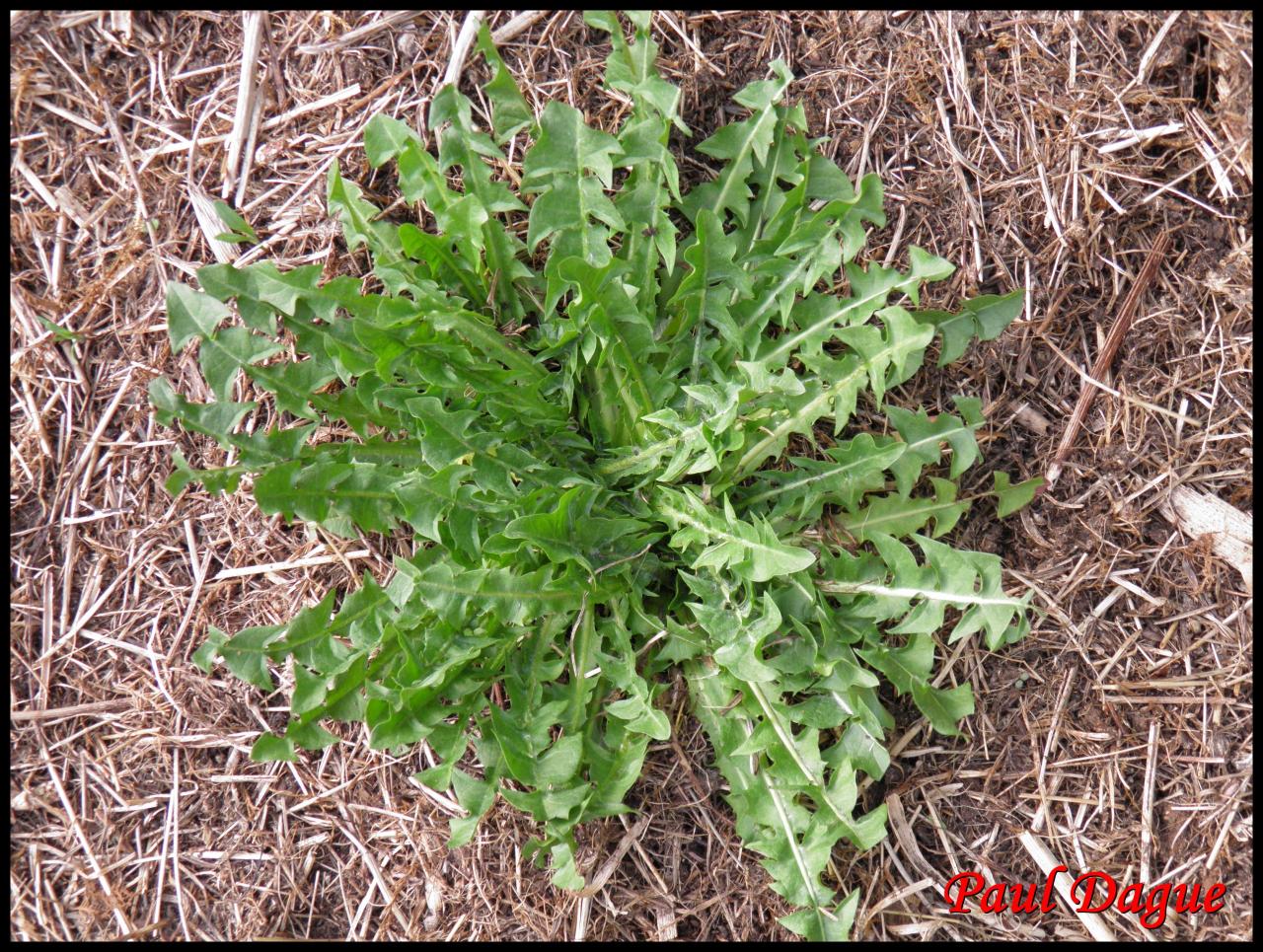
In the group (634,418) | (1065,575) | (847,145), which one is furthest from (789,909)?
(847,145)

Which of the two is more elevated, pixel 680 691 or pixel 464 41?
pixel 464 41

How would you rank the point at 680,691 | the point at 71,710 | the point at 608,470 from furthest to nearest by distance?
1. the point at 71,710
2. the point at 680,691
3. the point at 608,470

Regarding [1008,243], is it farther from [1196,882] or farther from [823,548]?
[1196,882]

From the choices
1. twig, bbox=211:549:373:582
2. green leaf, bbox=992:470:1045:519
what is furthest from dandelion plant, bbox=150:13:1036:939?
twig, bbox=211:549:373:582
